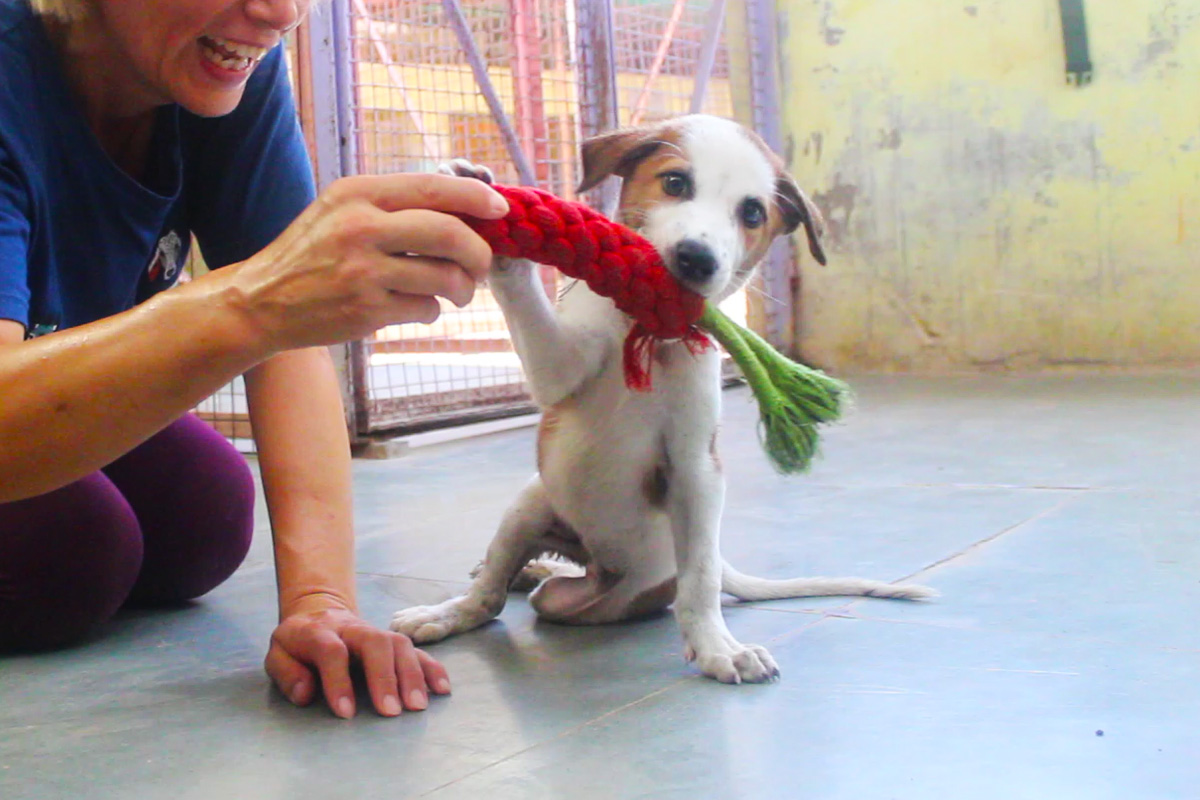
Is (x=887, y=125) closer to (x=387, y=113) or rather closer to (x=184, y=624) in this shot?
(x=387, y=113)

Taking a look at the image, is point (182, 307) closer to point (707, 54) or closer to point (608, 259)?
point (608, 259)

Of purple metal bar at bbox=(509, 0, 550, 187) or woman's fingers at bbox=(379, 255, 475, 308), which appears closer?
woman's fingers at bbox=(379, 255, 475, 308)

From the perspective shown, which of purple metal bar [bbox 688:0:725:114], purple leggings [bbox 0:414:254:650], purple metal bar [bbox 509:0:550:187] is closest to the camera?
purple leggings [bbox 0:414:254:650]

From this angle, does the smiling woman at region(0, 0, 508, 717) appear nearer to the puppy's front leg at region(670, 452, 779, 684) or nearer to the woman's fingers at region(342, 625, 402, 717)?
the woman's fingers at region(342, 625, 402, 717)

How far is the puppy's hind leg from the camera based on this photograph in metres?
1.96

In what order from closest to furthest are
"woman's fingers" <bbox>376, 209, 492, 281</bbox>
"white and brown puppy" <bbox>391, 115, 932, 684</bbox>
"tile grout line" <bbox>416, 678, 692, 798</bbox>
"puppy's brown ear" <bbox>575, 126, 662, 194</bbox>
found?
"woman's fingers" <bbox>376, 209, 492, 281</bbox>, "tile grout line" <bbox>416, 678, 692, 798</bbox>, "white and brown puppy" <bbox>391, 115, 932, 684</bbox>, "puppy's brown ear" <bbox>575, 126, 662, 194</bbox>

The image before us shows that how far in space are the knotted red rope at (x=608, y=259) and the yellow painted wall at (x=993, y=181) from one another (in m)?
4.05

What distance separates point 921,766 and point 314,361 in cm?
102

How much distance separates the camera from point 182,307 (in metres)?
1.11

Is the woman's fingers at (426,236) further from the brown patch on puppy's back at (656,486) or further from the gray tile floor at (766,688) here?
the brown patch on puppy's back at (656,486)

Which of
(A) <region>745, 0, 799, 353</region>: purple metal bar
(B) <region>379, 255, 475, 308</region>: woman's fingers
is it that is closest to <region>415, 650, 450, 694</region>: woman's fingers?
(B) <region>379, 255, 475, 308</region>: woman's fingers

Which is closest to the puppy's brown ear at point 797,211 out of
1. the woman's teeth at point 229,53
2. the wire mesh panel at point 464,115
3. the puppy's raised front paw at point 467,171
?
the puppy's raised front paw at point 467,171

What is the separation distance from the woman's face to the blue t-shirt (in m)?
0.12

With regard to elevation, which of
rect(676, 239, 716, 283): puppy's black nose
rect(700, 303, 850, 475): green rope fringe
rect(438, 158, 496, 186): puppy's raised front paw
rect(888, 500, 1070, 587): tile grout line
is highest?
rect(438, 158, 496, 186): puppy's raised front paw
